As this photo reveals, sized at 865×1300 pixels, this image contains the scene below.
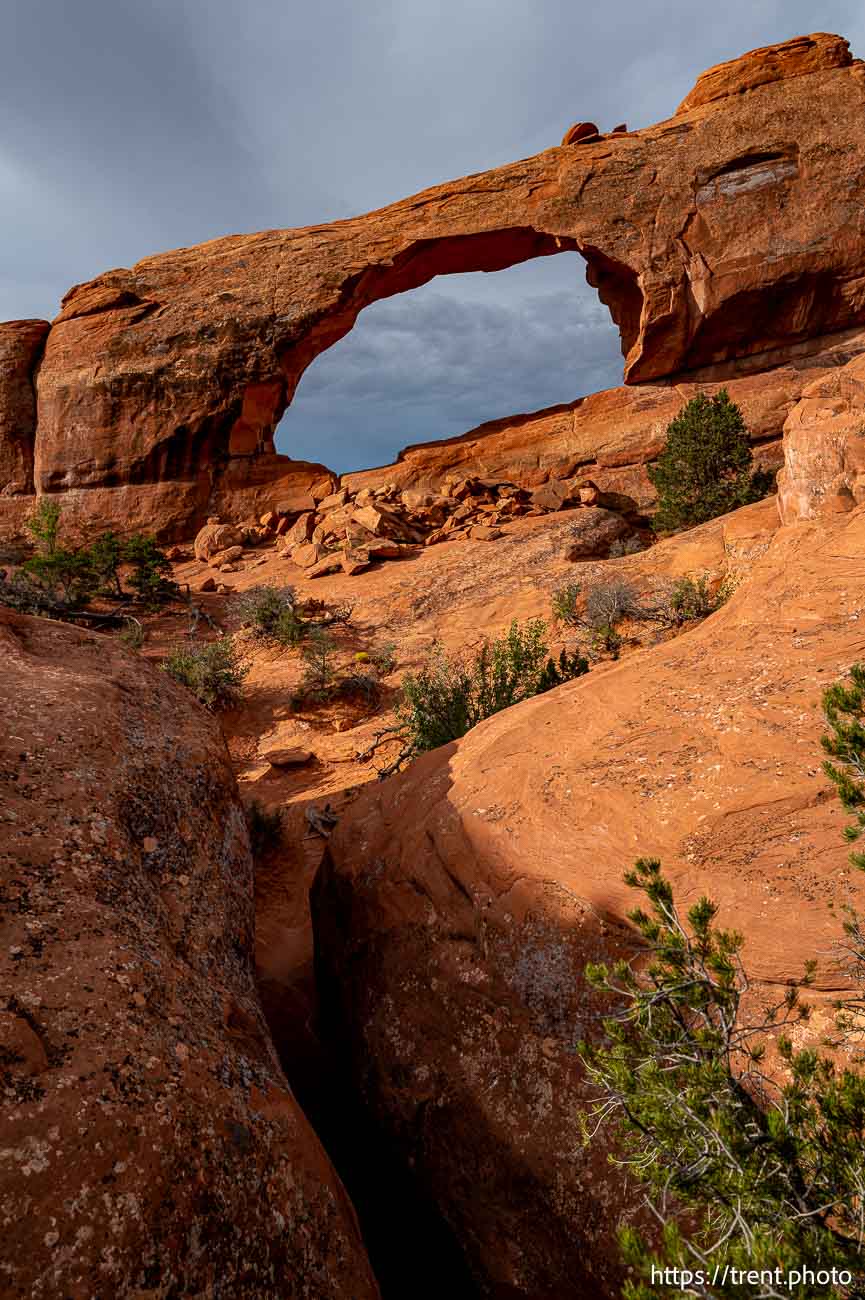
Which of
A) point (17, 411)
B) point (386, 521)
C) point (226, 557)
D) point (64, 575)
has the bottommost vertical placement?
point (64, 575)

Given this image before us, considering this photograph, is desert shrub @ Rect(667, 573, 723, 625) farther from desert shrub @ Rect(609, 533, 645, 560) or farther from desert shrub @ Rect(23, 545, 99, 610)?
desert shrub @ Rect(23, 545, 99, 610)

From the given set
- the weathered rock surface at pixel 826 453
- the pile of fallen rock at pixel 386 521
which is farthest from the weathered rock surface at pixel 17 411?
the weathered rock surface at pixel 826 453

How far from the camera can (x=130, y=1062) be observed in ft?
6.88

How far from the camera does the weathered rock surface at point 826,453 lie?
15.9ft

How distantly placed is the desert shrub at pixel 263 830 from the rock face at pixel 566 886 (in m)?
2.74

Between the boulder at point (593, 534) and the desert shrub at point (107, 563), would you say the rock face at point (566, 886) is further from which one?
the desert shrub at point (107, 563)

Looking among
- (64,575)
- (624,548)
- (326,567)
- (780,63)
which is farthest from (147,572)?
(780,63)

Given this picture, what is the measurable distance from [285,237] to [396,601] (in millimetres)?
15233

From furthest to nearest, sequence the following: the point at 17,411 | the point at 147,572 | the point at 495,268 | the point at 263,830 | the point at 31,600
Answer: the point at 495,268 → the point at 17,411 → the point at 147,572 → the point at 31,600 → the point at 263,830

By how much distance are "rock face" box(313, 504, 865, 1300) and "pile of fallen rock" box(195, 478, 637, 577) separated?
1287cm

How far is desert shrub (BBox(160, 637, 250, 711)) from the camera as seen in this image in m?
11.2

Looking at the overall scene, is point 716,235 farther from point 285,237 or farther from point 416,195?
point 285,237

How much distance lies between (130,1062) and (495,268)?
996 inches

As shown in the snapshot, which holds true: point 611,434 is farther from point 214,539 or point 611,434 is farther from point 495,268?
point 214,539
